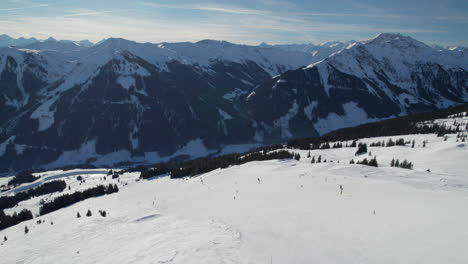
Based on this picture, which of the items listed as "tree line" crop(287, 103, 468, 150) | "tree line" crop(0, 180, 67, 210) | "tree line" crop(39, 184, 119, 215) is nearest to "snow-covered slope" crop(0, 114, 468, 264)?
"tree line" crop(39, 184, 119, 215)

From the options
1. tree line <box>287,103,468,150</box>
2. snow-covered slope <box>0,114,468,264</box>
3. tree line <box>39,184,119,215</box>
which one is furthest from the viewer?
tree line <box>287,103,468,150</box>

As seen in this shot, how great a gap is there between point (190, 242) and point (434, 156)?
1204 inches

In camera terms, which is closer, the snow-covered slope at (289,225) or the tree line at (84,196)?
the snow-covered slope at (289,225)

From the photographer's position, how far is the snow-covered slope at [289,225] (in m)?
10.8

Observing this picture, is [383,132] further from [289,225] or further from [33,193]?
[33,193]

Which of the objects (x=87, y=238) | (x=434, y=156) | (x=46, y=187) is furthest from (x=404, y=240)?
(x=46, y=187)

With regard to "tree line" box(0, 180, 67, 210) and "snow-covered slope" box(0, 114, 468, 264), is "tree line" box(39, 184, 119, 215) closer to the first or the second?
"snow-covered slope" box(0, 114, 468, 264)

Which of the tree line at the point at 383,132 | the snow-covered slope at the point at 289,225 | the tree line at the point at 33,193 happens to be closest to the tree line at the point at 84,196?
the snow-covered slope at the point at 289,225

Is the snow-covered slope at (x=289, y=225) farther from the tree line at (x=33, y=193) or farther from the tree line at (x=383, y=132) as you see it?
the tree line at (x=33, y=193)

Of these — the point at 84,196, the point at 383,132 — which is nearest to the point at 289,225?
the point at 84,196

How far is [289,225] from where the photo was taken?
45.8ft

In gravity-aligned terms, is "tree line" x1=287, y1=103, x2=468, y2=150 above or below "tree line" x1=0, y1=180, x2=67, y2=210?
above

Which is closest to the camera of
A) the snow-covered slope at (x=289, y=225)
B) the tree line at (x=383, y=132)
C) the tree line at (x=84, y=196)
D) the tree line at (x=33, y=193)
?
the snow-covered slope at (x=289, y=225)

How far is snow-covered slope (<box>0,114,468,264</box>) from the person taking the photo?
10.8 meters
